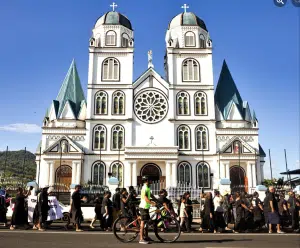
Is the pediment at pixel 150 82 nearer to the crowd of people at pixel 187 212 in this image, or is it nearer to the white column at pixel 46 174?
the white column at pixel 46 174

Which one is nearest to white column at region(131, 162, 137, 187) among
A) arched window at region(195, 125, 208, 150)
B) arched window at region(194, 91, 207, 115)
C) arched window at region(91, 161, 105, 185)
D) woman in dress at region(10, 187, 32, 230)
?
arched window at region(91, 161, 105, 185)

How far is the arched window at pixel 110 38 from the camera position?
3703 cm

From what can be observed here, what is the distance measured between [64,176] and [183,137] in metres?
13.0

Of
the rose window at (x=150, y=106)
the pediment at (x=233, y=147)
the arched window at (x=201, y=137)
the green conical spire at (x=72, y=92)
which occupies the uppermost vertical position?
the green conical spire at (x=72, y=92)

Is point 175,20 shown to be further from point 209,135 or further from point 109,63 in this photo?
point 209,135

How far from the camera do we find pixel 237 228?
13023mm

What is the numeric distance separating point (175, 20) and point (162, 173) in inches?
720

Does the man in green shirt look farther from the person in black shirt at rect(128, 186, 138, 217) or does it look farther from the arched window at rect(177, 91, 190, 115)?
the arched window at rect(177, 91, 190, 115)

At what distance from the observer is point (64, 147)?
33281 mm

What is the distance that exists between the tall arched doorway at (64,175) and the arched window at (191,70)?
15869 millimetres

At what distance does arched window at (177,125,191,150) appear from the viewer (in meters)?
34.3

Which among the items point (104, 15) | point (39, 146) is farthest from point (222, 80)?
point (39, 146)

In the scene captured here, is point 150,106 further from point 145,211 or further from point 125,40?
point 145,211

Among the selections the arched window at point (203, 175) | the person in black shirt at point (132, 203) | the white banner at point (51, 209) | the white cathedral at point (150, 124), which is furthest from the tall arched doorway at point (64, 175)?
the person in black shirt at point (132, 203)
